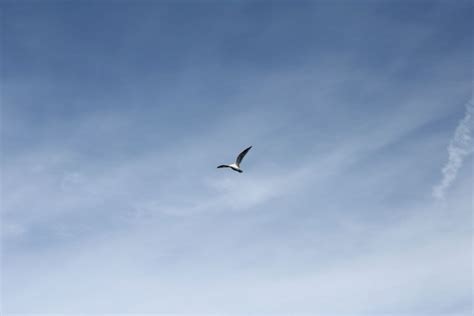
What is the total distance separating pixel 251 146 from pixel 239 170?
17.6 feet

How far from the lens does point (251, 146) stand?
57.9 m

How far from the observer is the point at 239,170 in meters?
59.8
